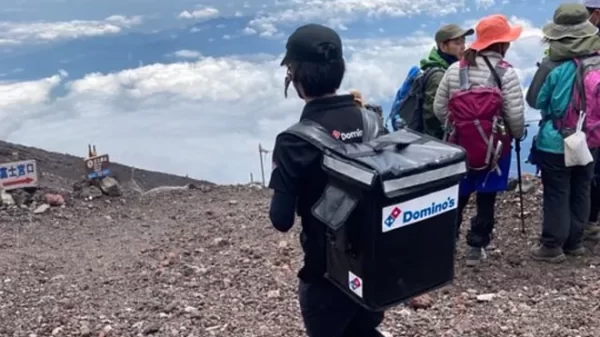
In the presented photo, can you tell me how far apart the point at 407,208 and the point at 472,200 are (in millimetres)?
4551

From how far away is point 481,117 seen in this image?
4812 millimetres

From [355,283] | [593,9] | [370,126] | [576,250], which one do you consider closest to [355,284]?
[355,283]

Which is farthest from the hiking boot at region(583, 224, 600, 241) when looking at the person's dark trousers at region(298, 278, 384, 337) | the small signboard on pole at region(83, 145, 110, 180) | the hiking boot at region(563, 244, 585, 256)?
the small signboard on pole at region(83, 145, 110, 180)

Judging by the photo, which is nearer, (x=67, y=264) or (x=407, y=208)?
(x=407, y=208)

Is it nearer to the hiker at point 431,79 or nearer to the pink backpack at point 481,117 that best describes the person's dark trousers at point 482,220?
the pink backpack at point 481,117

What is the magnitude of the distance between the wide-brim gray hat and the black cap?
103 inches

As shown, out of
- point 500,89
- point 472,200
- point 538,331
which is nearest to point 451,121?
point 500,89

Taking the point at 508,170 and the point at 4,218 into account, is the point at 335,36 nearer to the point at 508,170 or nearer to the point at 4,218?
the point at 508,170

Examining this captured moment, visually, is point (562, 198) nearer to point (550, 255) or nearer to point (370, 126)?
point (550, 255)

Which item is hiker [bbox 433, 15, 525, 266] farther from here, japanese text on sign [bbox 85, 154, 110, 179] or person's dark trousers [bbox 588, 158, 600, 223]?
japanese text on sign [bbox 85, 154, 110, 179]

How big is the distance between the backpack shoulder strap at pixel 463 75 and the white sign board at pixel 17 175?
191 inches

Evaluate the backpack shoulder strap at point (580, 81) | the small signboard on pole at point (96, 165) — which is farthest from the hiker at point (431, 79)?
the small signboard on pole at point (96, 165)

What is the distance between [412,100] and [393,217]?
3.08 m

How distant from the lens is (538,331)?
4312 millimetres
